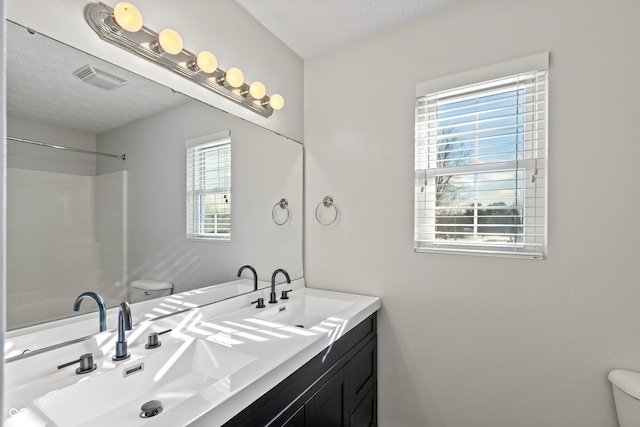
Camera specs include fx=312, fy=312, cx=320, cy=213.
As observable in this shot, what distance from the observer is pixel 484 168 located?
1677 mm

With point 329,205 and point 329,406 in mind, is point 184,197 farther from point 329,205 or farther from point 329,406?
point 329,406

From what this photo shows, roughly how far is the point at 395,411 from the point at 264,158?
1747 mm

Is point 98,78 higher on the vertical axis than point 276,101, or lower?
lower

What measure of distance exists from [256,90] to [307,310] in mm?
1365

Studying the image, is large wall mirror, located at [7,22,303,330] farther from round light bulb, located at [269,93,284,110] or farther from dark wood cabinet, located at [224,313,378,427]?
dark wood cabinet, located at [224,313,378,427]

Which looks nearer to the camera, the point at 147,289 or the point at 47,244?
the point at 47,244

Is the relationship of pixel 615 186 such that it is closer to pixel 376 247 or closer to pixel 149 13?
pixel 376 247

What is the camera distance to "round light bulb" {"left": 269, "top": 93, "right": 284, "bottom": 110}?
1877 mm

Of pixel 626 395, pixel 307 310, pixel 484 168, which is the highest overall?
pixel 484 168

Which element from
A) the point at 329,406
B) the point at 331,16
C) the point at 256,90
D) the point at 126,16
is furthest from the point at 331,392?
the point at 331,16

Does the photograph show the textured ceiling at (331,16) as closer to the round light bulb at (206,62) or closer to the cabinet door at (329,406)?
the round light bulb at (206,62)

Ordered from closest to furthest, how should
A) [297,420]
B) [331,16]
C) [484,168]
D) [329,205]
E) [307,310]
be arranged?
[297,420] → [484,168] → [331,16] → [307,310] → [329,205]

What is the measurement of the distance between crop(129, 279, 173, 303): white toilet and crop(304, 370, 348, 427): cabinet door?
775mm

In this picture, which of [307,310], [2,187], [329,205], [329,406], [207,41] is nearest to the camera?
[2,187]
